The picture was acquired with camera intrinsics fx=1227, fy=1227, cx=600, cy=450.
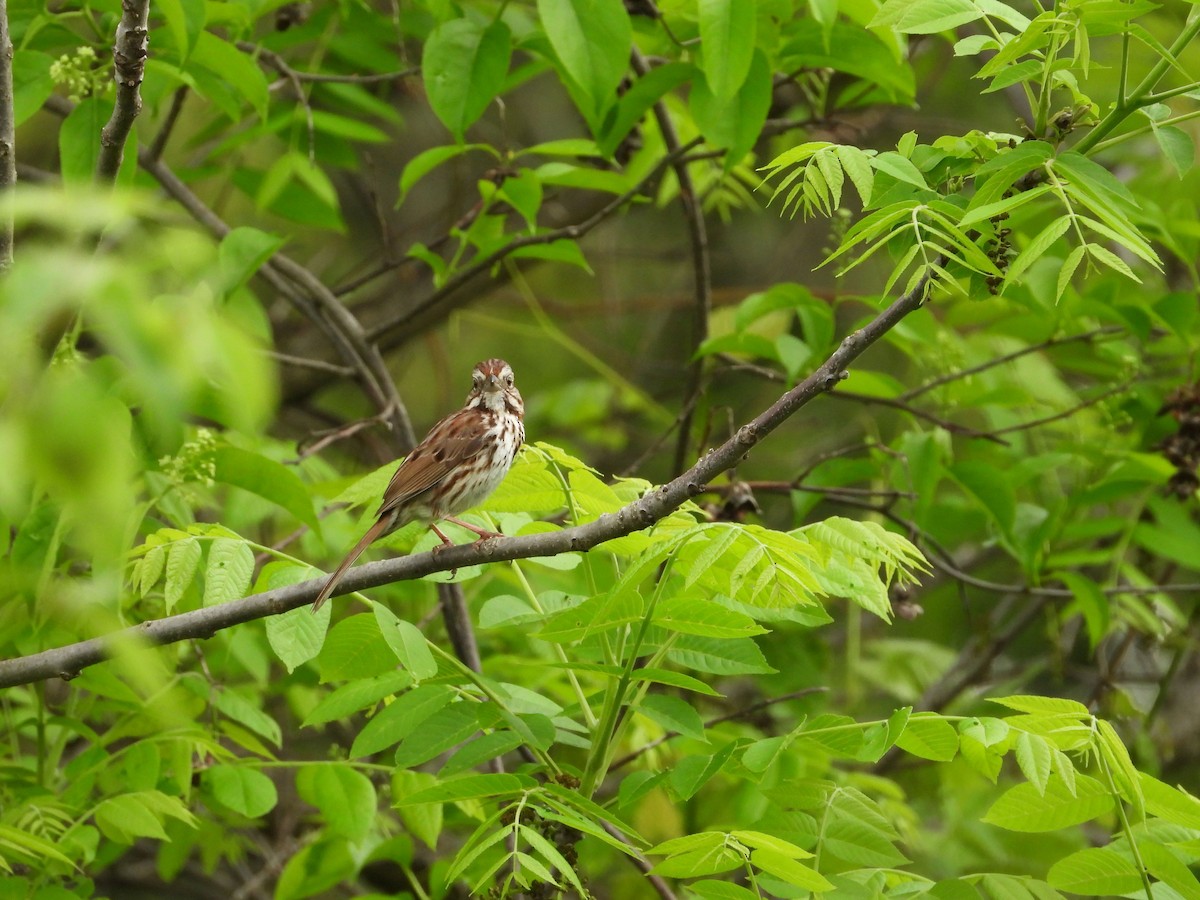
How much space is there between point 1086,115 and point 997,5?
0.38 m

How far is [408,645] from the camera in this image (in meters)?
2.92

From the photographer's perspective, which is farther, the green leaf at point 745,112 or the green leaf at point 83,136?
the green leaf at point 745,112

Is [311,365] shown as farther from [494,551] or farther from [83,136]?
[494,551]

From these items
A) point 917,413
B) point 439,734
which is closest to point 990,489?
point 917,413

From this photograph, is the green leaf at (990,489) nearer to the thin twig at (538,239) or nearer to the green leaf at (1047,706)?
the thin twig at (538,239)

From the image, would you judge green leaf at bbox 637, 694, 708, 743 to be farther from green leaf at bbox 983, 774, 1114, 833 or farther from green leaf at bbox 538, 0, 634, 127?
green leaf at bbox 538, 0, 634, 127

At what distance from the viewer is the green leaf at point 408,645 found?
9.39 feet

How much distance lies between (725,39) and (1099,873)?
252cm

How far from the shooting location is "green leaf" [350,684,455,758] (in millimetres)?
3064

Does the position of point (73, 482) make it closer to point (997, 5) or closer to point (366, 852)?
point (997, 5)

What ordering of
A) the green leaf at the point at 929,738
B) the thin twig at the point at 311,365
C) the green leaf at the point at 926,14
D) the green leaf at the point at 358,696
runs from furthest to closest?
the thin twig at the point at 311,365, the green leaf at the point at 358,696, the green leaf at the point at 926,14, the green leaf at the point at 929,738

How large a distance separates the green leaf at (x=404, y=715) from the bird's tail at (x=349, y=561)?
12.9 inches

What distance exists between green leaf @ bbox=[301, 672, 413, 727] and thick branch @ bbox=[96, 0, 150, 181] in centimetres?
139

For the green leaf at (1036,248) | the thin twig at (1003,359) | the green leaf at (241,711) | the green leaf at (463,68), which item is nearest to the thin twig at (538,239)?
the green leaf at (463,68)
